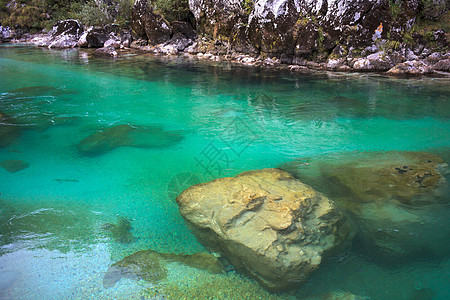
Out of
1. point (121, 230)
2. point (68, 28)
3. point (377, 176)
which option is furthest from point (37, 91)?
point (68, 28)

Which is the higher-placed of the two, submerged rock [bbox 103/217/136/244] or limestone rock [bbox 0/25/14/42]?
limestone rock [bbox 0/25/14/42]

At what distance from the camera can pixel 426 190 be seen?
13.4 ft

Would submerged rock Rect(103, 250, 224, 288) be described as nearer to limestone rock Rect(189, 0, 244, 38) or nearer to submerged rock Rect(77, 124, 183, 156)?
submerged rock Rect(77, 124, 183, 156)

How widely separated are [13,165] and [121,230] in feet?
10.4

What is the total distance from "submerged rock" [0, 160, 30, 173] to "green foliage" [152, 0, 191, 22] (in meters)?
20.0

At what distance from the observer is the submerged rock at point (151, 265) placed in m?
2.84

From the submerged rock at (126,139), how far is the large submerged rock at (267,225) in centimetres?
283

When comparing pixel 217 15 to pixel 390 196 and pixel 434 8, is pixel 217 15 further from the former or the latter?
pixel 390 196

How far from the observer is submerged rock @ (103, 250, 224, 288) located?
2836 millimetres

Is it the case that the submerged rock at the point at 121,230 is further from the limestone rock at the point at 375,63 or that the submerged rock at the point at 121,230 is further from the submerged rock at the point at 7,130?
the limestone rock at the point at 375,63

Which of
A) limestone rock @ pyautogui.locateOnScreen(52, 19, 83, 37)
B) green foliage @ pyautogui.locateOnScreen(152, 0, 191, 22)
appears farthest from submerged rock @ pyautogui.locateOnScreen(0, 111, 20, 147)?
limestone rock @ pyautogui.locateOnScreen(52, 19, 83, 37)

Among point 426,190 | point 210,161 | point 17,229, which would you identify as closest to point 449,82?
point 426,190

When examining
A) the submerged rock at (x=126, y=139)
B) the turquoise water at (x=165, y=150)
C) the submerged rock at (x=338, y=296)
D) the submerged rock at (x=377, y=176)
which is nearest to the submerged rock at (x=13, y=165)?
the turquoise water at (x=165, y=150)

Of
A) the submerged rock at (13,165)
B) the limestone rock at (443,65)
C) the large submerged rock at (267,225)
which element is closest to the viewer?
the large submerged rock at (267,225)
